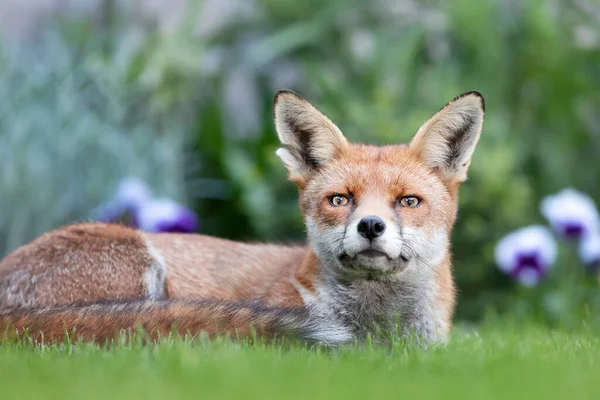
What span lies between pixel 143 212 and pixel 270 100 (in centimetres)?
232

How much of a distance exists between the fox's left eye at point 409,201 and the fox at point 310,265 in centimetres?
1

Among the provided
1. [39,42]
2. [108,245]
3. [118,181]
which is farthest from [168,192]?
[108,245]

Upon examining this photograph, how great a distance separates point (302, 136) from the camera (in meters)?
5.40

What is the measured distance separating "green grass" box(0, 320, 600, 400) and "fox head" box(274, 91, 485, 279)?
0.57 metres

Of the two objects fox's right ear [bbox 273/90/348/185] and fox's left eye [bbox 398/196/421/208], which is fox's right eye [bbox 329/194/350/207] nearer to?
fox's left eye [bbox 398/196/421/208]

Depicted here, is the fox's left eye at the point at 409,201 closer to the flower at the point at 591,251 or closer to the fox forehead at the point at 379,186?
the fox forehead at the point at 379,186

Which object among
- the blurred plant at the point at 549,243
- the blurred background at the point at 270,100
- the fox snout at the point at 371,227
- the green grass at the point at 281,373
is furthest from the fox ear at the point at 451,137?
the blurred background at the point at 270,100

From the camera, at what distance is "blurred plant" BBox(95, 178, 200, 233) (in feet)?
24.6

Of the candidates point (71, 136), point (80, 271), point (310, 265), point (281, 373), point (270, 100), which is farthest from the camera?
point (270, 100)

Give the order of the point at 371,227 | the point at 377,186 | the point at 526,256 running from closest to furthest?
the point at 371,227
the point at 377,186
the point at 526,256

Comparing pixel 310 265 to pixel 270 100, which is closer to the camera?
pixel 310 265

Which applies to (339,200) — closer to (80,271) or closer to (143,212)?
(80,271)

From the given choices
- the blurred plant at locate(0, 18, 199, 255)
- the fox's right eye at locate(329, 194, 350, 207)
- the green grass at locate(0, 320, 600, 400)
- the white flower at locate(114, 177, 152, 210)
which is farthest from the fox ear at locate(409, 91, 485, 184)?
the blurred plant at locate(0, 18, 199, 255)

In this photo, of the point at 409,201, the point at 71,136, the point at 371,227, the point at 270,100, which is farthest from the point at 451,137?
the point at 270,100
